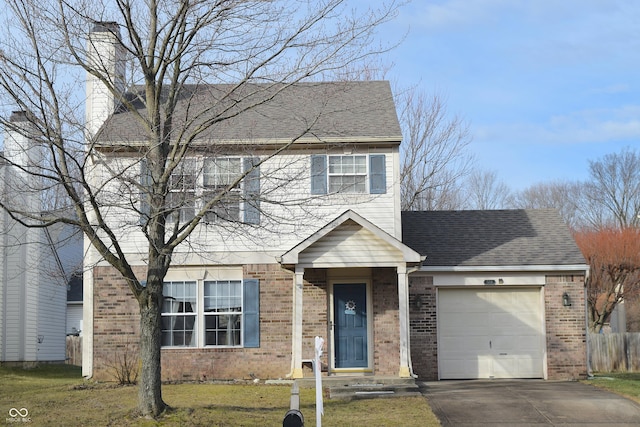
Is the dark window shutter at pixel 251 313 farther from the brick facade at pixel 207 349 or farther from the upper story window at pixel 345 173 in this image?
the upper story window at pixel 345 173

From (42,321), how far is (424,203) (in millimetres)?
15719

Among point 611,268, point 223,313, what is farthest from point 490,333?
point 611,268

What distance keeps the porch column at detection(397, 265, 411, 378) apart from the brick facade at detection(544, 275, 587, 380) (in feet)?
12.7

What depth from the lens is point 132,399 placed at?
49.9 ft

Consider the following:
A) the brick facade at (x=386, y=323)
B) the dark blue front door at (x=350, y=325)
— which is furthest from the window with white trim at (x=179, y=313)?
the brick facade at (x=386, y=323)

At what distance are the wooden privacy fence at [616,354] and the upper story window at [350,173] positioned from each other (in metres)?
12.4

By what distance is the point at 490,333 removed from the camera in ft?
63.8

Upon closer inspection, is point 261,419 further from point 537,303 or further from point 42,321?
point 42,321

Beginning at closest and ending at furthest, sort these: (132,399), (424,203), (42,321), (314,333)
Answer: (132,399)
(314,333)
(42,321)
(424,203)

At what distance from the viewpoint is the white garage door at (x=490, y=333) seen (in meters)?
19.3

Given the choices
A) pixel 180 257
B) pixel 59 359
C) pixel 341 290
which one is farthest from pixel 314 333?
pixel 59 359

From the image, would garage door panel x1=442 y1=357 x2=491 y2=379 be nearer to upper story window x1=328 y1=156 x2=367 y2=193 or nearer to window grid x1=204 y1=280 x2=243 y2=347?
upper story window x1=328 y1=156 x2=367 y2=193

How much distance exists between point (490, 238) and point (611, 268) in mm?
16798

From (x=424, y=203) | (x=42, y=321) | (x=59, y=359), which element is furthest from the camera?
(x=424, y=203)
